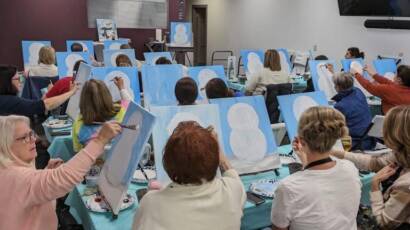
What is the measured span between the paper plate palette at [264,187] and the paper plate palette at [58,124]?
203cm

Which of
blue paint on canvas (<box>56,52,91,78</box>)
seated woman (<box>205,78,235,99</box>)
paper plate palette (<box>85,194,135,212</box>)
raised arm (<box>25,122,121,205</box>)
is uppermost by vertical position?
blue paint on canvas (<box>56,52,91,78</box>)

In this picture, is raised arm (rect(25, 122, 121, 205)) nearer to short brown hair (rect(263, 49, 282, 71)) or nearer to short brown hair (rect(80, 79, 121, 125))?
short brown hair (rect(80, 79, 121, 125))

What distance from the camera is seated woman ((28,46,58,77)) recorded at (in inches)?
224

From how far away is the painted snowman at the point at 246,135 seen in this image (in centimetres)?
256

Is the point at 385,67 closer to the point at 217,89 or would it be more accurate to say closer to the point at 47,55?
the point at 217,89

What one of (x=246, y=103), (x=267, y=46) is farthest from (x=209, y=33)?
(x=246, y=103)

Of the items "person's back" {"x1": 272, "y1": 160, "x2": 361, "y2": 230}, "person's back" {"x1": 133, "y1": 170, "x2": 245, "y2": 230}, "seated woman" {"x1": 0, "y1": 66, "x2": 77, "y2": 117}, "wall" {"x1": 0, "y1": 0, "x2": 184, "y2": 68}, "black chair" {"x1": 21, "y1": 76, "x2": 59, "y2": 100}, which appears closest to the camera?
"person's back" {"x1": 133, "y1": 170, "x2": 245, "y2": 230}

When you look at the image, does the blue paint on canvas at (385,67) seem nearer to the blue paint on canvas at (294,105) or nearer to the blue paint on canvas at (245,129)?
the blue paint on canvas at (294,105)

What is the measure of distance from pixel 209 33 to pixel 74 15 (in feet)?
16.4

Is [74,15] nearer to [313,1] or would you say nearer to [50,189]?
[313,1]

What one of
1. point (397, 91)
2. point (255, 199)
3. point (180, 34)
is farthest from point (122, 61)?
point (180, 34)

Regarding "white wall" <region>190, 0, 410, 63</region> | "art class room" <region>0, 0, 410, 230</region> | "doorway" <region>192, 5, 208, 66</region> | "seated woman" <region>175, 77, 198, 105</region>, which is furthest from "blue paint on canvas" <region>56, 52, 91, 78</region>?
"doorway" <region>192, 5, 208, 66</region>

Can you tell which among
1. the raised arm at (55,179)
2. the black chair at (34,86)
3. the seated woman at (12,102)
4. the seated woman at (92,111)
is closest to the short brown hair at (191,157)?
the raised arm at (55,179)

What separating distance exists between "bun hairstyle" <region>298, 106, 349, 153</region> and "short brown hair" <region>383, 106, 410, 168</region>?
0.23m
